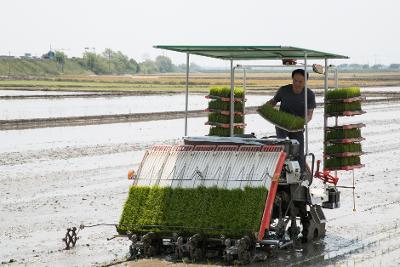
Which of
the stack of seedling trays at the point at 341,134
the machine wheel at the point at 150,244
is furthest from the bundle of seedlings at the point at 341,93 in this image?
the machine wheel at the point at 150,244

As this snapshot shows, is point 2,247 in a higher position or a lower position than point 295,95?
lower

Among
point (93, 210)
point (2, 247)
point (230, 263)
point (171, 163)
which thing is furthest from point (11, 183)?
point (230, 263)

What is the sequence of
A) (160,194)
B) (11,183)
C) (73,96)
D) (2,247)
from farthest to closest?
(73,96)
(11,183)
(2,247)
(160,194)

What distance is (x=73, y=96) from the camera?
61750mm

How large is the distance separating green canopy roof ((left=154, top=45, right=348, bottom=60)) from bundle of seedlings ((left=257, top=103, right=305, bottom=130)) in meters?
0.74

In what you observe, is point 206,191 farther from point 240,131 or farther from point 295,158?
point 240,131

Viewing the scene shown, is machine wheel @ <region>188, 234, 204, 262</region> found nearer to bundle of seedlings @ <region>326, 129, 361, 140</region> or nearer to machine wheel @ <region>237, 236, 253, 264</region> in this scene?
machine wheel @ <region>237, 236, 253, 264</region>

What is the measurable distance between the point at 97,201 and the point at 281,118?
5.45 metres

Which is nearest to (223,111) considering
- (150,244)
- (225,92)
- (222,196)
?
(225,92)

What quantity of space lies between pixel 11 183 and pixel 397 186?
766 centimetres

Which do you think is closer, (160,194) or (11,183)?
(160,194)

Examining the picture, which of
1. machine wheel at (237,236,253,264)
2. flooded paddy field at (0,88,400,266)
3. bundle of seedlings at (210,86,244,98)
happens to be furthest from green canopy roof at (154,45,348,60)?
flooded paddy field at (0,88,400,266)

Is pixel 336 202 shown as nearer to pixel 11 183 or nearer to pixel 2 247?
pixel 2 247

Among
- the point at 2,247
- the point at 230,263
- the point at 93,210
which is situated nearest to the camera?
the point at 230,263
